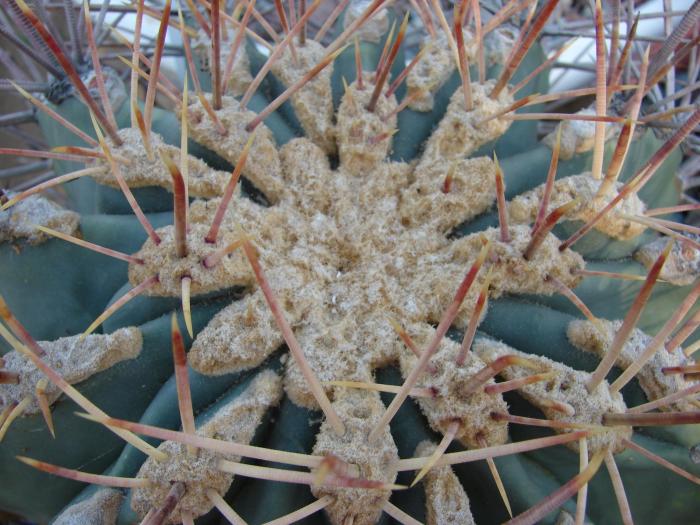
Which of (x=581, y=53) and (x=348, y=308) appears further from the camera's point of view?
(x=581, y=53)

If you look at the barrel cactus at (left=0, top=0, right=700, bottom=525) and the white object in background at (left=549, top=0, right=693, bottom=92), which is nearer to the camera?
the barrel cactus at (left=0, top=0, right=700, bottom=525)

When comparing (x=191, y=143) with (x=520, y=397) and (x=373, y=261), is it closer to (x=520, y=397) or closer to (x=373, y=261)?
(x=373, y=261)

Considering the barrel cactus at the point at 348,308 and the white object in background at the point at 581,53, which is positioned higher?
the white object in background at the point at 581,53

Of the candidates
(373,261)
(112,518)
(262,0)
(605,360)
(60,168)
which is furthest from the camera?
(262,0)

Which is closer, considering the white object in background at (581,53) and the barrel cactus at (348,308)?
the barrel cactus at (348,308)

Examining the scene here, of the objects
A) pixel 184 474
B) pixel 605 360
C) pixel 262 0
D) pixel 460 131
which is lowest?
pixel 184 474

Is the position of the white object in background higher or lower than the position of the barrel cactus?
higher

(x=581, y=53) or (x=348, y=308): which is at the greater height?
(x=581, y=53)

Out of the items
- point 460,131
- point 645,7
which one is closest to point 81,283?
point 460,131
